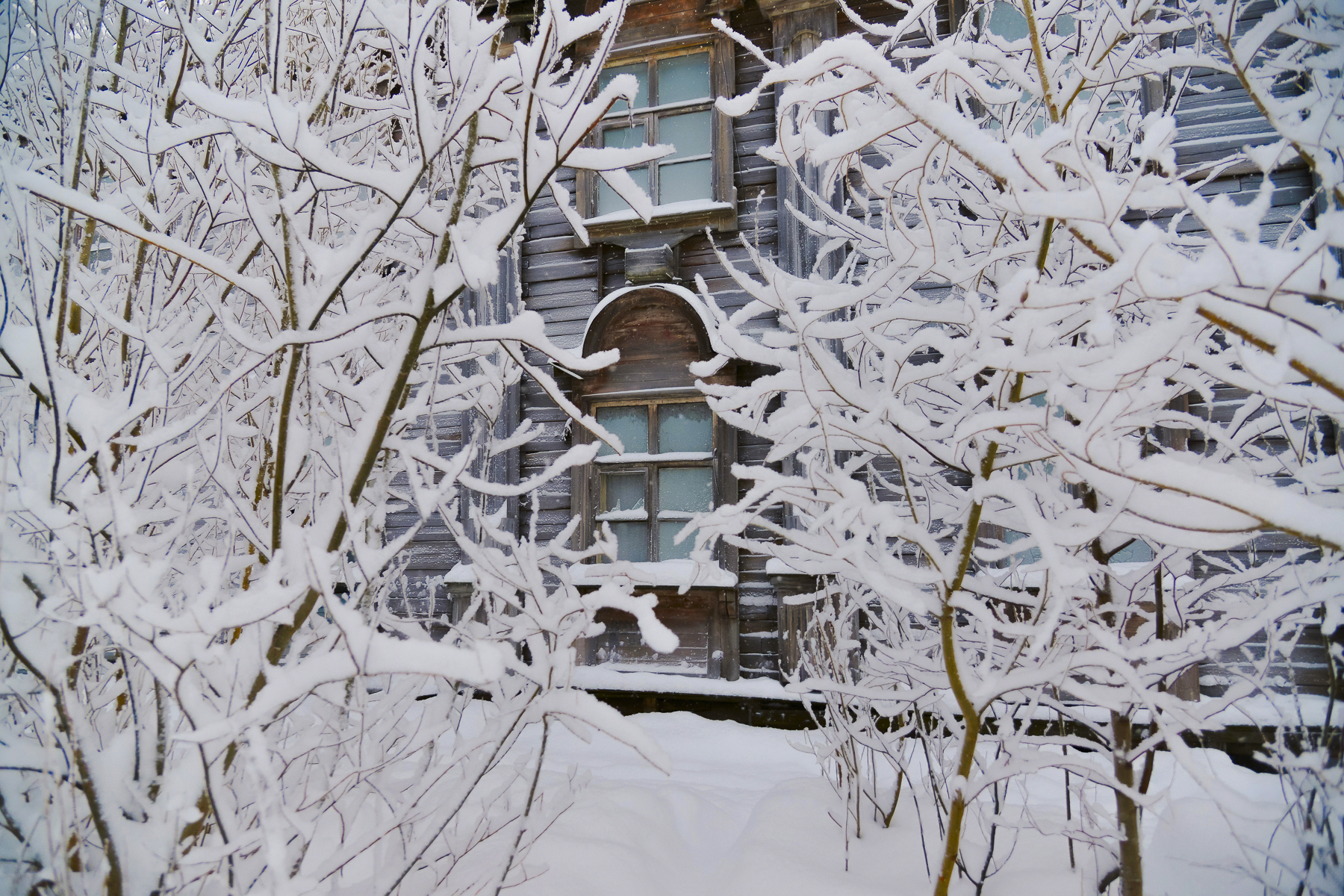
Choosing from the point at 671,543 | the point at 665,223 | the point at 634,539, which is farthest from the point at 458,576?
the point at 665,223

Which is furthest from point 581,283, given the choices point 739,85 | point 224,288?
point 224,288

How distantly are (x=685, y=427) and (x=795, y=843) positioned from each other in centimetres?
308

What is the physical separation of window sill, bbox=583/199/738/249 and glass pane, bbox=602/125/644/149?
0.72 m

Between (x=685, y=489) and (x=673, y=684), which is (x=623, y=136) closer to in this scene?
(x=685, y=489)

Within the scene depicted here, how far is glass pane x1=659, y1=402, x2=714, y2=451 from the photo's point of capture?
505 centimetres

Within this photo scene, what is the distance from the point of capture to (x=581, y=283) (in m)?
5.46

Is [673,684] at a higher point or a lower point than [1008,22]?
lower

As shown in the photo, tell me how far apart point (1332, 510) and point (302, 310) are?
1.75m

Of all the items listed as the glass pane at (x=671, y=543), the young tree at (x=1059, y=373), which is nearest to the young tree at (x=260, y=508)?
the young tree at (x=1059, y=373)

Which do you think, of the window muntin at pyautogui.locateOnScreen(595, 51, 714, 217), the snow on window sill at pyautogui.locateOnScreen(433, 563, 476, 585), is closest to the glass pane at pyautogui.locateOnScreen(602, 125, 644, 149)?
the window muntin at pyautogui.locateOnScreen(595, 51, 714, 217)

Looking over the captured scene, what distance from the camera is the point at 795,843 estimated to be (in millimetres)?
2656

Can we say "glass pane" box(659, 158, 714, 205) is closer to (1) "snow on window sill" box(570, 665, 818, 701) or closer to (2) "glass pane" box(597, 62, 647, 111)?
(2) "glass pane" box(597, 62, 647, 111)

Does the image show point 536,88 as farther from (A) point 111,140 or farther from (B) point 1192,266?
(A) point 111,140

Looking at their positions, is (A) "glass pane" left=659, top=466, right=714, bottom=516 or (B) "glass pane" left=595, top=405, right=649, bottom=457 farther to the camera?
(B) "glass pane" left=595, top=405, right=649, bottom=457
